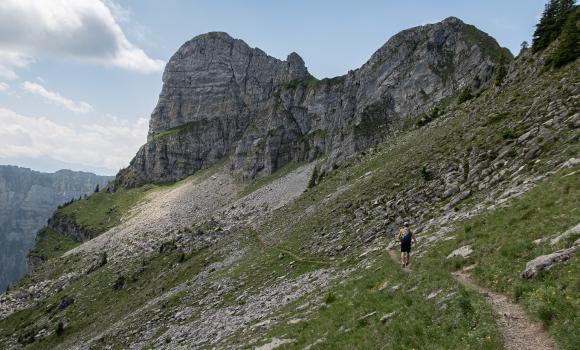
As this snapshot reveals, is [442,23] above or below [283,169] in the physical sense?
above

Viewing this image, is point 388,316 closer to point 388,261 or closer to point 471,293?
point 471,293

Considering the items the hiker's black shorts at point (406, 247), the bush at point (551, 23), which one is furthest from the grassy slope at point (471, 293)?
the bush at point (551, 23)

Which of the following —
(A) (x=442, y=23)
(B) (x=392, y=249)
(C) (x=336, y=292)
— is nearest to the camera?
(C) (x=336, y=292)

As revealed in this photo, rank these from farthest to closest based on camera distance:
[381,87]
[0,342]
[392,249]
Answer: [381,87]
[0,342]
[392,249]

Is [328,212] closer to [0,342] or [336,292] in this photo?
[336,292]

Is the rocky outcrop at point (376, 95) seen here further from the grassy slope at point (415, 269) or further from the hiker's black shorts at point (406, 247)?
the hiker's black shorts at point (406, 247)

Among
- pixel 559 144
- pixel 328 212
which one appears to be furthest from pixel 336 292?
pixel 328 212

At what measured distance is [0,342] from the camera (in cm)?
7744

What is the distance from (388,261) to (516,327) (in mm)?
14321

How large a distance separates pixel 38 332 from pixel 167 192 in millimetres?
122184

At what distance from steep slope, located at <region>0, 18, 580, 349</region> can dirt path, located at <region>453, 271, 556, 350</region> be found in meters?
0.31

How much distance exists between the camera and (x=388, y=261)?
2778 centimetres

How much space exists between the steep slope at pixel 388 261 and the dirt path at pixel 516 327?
31cm

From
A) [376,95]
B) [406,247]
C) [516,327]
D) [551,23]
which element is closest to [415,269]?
[406,247]
